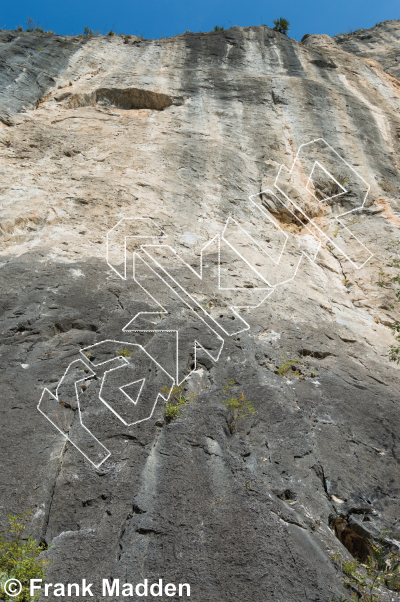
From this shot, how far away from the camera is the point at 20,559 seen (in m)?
2.84

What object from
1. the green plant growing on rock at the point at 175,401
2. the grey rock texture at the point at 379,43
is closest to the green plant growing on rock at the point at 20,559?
the green plant growing on rock at the point at 175,401

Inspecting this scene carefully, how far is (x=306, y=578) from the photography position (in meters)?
2.89

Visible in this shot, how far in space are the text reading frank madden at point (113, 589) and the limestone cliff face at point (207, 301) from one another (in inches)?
2.2

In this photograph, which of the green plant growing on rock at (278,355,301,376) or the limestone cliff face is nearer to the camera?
the limestone cliff face

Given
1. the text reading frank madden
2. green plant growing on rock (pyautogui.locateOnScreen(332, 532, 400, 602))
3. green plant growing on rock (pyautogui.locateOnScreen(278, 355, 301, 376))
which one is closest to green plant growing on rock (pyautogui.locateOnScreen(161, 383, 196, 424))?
green plant growing on rock (pyautogui.locateOnScreen(278, 355, 301, 376))

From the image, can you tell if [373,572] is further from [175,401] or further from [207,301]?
[207,301]

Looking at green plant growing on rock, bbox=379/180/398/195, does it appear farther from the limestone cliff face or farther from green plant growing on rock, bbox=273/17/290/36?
green plant growing on rock, bbox=273/17/290/36

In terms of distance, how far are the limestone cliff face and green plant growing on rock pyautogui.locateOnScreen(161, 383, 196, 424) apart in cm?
8

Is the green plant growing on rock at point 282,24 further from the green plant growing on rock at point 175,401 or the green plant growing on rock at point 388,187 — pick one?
the green plant growing on rock at point 175,401

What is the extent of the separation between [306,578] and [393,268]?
20.1 feet

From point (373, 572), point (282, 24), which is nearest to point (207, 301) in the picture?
point (373, 572)

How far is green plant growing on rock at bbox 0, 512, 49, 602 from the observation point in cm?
274

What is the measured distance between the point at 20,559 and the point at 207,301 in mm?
3742

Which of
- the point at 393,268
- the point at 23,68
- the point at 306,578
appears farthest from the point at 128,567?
the point at 23,68
